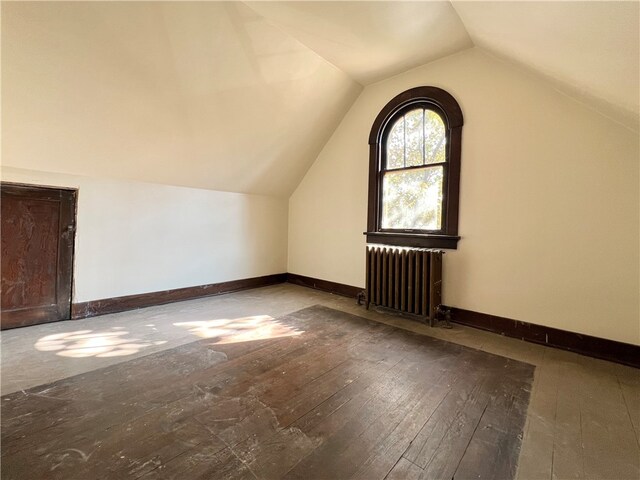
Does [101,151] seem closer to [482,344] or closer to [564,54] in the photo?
[564,54]

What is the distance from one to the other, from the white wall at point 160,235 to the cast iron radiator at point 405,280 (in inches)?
78.5

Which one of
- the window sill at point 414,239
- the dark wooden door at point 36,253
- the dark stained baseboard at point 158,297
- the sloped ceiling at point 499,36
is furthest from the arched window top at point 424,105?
the dark wooden door at point 36,253

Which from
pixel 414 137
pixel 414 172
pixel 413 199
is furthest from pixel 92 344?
pixel 414 137

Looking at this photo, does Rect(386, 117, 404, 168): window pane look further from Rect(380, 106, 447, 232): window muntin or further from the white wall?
the white wall

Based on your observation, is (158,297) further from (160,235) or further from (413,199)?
(413,199)

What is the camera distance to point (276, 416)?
4.92ft

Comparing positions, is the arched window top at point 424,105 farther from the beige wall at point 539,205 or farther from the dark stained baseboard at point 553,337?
the dark stained baseboard at point 553,337

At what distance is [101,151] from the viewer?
273 cm

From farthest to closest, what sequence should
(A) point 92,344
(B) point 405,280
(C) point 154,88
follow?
(B) point 405,280 → (C) point 154,88 → (A) point 92,344

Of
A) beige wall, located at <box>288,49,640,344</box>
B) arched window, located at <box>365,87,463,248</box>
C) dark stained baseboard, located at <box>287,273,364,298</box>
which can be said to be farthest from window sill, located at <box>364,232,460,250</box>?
dark stained baseboard, located at <box>287,273,364,298</box>

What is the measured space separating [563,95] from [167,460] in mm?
3737

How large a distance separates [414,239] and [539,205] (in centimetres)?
120

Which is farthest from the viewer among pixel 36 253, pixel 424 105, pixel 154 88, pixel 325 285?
pixel 325 285

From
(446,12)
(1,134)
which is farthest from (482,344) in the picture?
(1,134)
